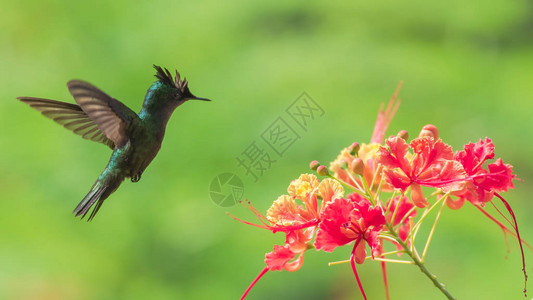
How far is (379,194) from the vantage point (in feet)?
4.07

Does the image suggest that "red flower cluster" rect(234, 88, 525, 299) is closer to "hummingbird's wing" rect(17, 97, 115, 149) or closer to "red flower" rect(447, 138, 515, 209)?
"red flower" rect(447, 138, 515, 209)

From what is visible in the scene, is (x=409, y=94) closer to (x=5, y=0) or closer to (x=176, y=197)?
(x=176, y=197)

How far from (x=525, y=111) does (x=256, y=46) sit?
2.23m

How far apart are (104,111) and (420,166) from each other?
0.67 meters

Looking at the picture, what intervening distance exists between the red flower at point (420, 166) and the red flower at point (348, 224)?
76mm

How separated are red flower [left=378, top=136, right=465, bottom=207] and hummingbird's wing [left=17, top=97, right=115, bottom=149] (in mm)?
799

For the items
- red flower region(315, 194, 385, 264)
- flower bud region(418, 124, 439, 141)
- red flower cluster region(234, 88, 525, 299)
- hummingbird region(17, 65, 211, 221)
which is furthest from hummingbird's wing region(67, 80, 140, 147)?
flower bud region(418, 124, 439, 141)

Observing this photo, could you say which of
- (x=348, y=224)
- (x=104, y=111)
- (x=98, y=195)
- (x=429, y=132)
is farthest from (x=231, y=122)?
(x=348, y=224)

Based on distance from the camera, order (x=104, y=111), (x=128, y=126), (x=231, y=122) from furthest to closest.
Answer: (x=231, y=122)
(x=128, y=126)
(x=104, y=111)

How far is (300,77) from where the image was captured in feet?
16.6

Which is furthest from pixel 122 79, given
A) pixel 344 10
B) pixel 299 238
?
pixel 299 238

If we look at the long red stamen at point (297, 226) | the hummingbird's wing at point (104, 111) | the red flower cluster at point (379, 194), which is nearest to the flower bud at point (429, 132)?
the red flower cluster at point (379, 194)

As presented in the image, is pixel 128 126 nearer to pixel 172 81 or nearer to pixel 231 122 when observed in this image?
pixel 172 81

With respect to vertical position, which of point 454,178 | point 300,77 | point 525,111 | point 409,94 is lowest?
point 454,178
